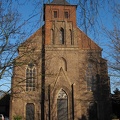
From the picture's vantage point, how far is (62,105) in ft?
92.4

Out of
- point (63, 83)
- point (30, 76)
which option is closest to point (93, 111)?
point (63, 83)

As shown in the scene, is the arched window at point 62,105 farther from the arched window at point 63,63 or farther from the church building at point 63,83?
the arched window at point 63,63

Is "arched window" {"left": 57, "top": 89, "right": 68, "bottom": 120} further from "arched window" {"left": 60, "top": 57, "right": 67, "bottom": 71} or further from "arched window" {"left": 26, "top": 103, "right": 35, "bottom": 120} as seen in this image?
"arched window" {"left": 60, "top": 57, "right": 67, "bottom": 71}

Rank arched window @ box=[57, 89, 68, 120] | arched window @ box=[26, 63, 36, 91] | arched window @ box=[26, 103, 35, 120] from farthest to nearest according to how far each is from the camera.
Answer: arched window @ box=[26, 63, 36, 91]
arched window @ box=[26, 103, 35, 120]
arched window @ box=[57, 89, 68, 120]

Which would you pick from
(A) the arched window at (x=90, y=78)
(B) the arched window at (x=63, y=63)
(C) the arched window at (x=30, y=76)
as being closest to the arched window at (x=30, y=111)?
(C) the arched window at (x=30, y=76)

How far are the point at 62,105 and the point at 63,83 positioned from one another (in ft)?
8.83

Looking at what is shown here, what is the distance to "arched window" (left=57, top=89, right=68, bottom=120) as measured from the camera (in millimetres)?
27812

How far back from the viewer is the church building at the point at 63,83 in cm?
2786

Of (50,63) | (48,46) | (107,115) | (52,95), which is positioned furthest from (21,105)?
(107,115)

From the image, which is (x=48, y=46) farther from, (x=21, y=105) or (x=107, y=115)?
(x=107, y=115)

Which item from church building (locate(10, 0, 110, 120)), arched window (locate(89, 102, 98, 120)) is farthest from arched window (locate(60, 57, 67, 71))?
arched window (locate(89, 102, 98, 120))

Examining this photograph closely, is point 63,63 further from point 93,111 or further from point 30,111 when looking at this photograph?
point 30,111

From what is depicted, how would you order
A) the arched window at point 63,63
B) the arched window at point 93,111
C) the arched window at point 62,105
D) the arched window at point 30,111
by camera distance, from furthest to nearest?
the arched window at point 63,63 → the arched window at point 93,111 → the arched window at point 30,111 → the arched window at point 62,105

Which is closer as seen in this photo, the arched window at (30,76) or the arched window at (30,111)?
the arched window at (30,111)
